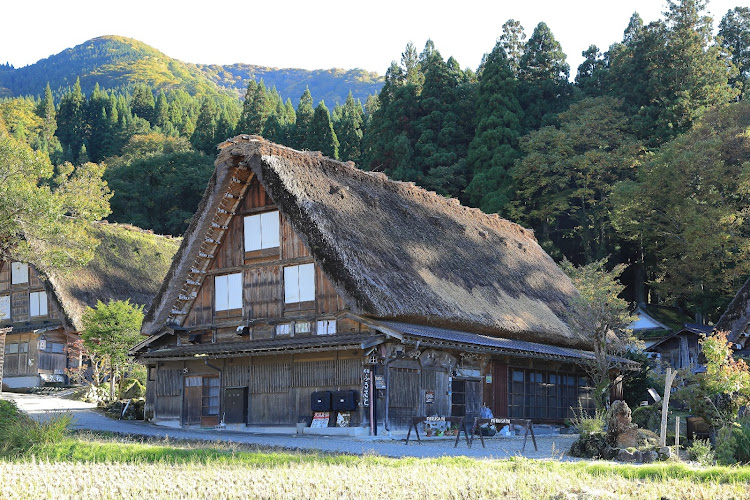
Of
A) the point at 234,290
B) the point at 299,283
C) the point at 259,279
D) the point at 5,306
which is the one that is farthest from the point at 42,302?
the point at 299,283

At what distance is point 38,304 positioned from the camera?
3678 centimetres

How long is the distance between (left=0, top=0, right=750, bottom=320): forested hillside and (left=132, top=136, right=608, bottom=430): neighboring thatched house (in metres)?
13.4

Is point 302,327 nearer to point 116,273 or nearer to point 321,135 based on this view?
point 116,273

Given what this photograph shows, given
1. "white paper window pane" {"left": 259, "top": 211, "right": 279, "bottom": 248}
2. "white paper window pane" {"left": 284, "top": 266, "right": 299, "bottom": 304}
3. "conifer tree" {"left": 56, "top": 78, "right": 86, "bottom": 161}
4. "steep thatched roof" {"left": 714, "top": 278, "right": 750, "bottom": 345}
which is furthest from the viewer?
"conifer tree" {"left": 56, "top": 78, "right": 86, "bottom": 161}

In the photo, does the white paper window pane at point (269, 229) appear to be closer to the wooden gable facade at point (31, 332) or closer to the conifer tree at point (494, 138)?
the wooden gable facade at point (31, 332)

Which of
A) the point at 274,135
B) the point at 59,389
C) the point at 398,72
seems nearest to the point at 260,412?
the point at 59,389

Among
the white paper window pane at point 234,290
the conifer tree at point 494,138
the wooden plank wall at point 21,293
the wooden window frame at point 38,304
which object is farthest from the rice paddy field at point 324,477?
the conifer tree at point 494,138

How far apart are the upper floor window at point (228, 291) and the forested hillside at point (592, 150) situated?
14.5 meters

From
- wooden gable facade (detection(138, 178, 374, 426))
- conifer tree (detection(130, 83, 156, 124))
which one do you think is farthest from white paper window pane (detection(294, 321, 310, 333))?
conifer tree (detection(130, 83, 156, 124))

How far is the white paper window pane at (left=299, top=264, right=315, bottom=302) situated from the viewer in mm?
22297

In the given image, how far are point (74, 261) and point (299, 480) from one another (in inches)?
686

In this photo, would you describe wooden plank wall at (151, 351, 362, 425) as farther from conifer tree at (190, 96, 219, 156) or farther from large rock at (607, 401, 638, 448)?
conifer tree at (190, 96, 219, 156)

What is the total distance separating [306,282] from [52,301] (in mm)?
18142

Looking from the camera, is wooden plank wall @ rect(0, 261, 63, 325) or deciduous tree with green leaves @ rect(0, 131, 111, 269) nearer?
deciduous tree with green leaves @ rect(0, 131, 111, 269)
